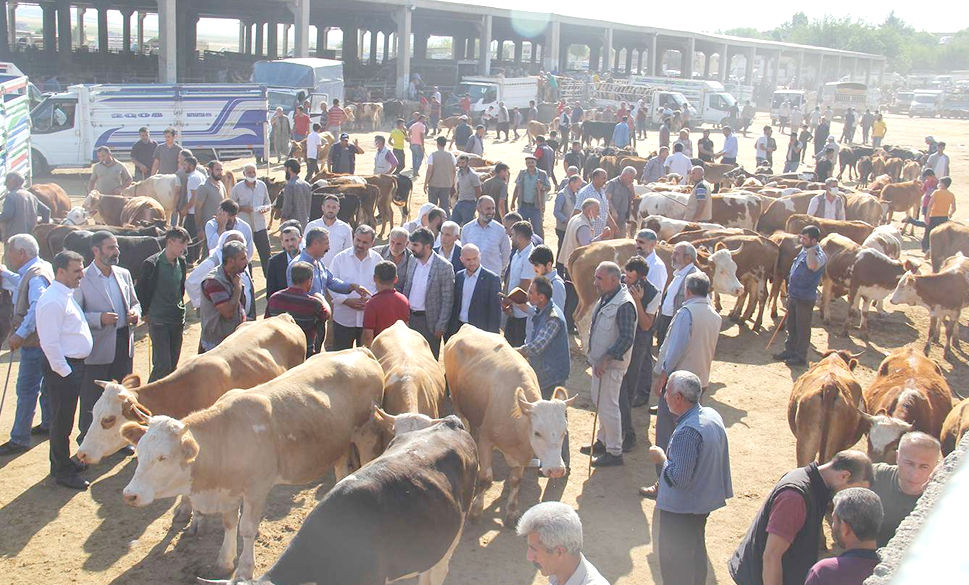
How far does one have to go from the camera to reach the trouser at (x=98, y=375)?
677 centimetres

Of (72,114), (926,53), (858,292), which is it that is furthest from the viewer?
(926,53)

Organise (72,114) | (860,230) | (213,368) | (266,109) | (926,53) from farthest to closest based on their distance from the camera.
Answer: (926,53) → (266,109) → (72,114) → (860,230) → (213,368)

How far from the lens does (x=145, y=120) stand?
21391 millimetres

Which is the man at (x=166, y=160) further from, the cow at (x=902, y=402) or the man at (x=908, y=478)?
the man at (x=908, y=478)

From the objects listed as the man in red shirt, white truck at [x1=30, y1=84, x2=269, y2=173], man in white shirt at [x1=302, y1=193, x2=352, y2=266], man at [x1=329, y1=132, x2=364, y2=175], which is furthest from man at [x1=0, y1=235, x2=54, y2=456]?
white truck at [x1=30, y1=84, x2=269, y2=173]

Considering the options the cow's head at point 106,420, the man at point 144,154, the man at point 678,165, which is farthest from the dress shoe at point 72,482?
the man at point 678,165

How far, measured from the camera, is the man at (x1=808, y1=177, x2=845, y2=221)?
14.5 m

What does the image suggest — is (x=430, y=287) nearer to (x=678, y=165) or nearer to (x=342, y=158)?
(x=342, y=158)

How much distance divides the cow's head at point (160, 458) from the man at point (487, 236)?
481cm

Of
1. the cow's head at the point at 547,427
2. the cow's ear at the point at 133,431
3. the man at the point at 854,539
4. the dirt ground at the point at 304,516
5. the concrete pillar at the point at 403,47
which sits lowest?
the dirt ground at the point at 304,516

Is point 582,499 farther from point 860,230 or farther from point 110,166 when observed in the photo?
point 110,166

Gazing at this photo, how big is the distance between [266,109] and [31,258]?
1655 cm

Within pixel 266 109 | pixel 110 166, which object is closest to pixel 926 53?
pixel 266 109

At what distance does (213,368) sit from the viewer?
6.31m
